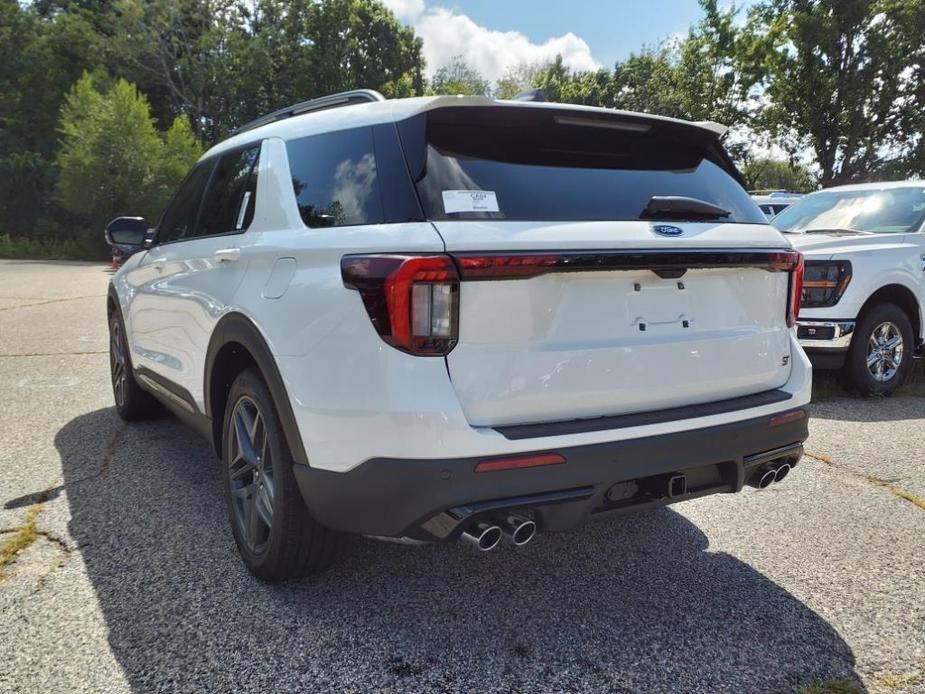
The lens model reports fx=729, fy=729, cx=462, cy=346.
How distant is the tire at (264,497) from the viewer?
257cm

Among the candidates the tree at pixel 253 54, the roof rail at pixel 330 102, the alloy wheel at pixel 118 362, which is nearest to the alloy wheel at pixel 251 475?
the roof rail at pixel 330 102

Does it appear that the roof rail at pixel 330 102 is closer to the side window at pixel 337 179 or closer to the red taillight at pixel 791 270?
the side window at pixel 337 179

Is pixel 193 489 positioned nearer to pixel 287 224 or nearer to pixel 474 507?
pixel 287 224

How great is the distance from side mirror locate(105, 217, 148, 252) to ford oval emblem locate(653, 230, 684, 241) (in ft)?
11.7

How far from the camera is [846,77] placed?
76.7 ft

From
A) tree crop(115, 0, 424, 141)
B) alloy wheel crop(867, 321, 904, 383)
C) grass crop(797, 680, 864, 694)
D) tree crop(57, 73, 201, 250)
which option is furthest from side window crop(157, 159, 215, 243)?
tree crop(115, 0, 424, 141)

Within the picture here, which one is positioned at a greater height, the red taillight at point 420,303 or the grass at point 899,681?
the red taillight at point 420,303

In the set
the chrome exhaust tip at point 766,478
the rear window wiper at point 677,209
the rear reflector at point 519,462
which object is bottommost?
the chrome exhaust tip at point 766,478

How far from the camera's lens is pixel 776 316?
2.81 metres

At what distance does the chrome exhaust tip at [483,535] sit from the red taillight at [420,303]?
1.74 feet

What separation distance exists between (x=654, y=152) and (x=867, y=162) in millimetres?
26491

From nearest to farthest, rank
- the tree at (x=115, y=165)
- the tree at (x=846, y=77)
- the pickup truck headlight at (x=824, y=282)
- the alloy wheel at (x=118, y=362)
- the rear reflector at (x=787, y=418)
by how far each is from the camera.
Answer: the rear reflector at (x=787, y=418)
the alloy wheel at (x=118, y=362)
the pickup truck headlight at (x=824, y=282)
the tree at (x=846, y=77)
the tree at (x=115, y=165)

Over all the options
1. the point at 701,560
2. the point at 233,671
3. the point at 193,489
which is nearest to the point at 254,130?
the point at 193,489

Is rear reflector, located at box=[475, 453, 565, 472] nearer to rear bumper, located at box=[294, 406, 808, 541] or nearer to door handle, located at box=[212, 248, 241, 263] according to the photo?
rear bumper, located at box=[294, 406, 808, 541]
